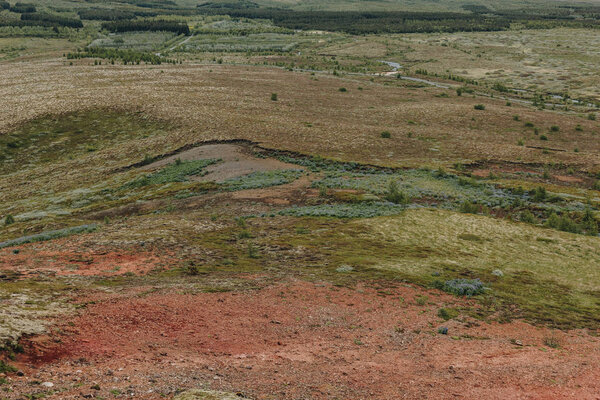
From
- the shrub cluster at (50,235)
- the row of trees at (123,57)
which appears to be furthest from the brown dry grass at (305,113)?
the shrub cluster at (50,235)

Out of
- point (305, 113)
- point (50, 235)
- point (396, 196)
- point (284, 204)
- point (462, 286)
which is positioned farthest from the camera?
point (305, 113)

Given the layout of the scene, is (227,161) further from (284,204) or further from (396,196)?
(396,196)

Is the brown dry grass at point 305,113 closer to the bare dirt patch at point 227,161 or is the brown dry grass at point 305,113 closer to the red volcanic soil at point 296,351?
the bare dirt patch at point 227,161

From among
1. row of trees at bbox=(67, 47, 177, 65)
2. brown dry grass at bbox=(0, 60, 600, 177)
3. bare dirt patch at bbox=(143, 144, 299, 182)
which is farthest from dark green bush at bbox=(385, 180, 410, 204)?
row of trees at bbox=(67, 47, 177, 65)

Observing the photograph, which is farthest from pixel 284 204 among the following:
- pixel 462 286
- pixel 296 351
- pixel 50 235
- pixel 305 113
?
pixel 305 113

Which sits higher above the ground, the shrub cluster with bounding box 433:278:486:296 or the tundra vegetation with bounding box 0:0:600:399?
the tundra vegetation with bounding box 0:0:600:399

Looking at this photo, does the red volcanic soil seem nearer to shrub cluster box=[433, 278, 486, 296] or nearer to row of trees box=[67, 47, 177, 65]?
shrub cluster box=[433, 278, 486, 296]

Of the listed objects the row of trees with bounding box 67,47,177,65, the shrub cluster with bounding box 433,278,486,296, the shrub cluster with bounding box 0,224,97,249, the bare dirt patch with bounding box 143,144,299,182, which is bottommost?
the shrub cluster with bounding box 433,278,486,296

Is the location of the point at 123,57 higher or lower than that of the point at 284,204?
higher
